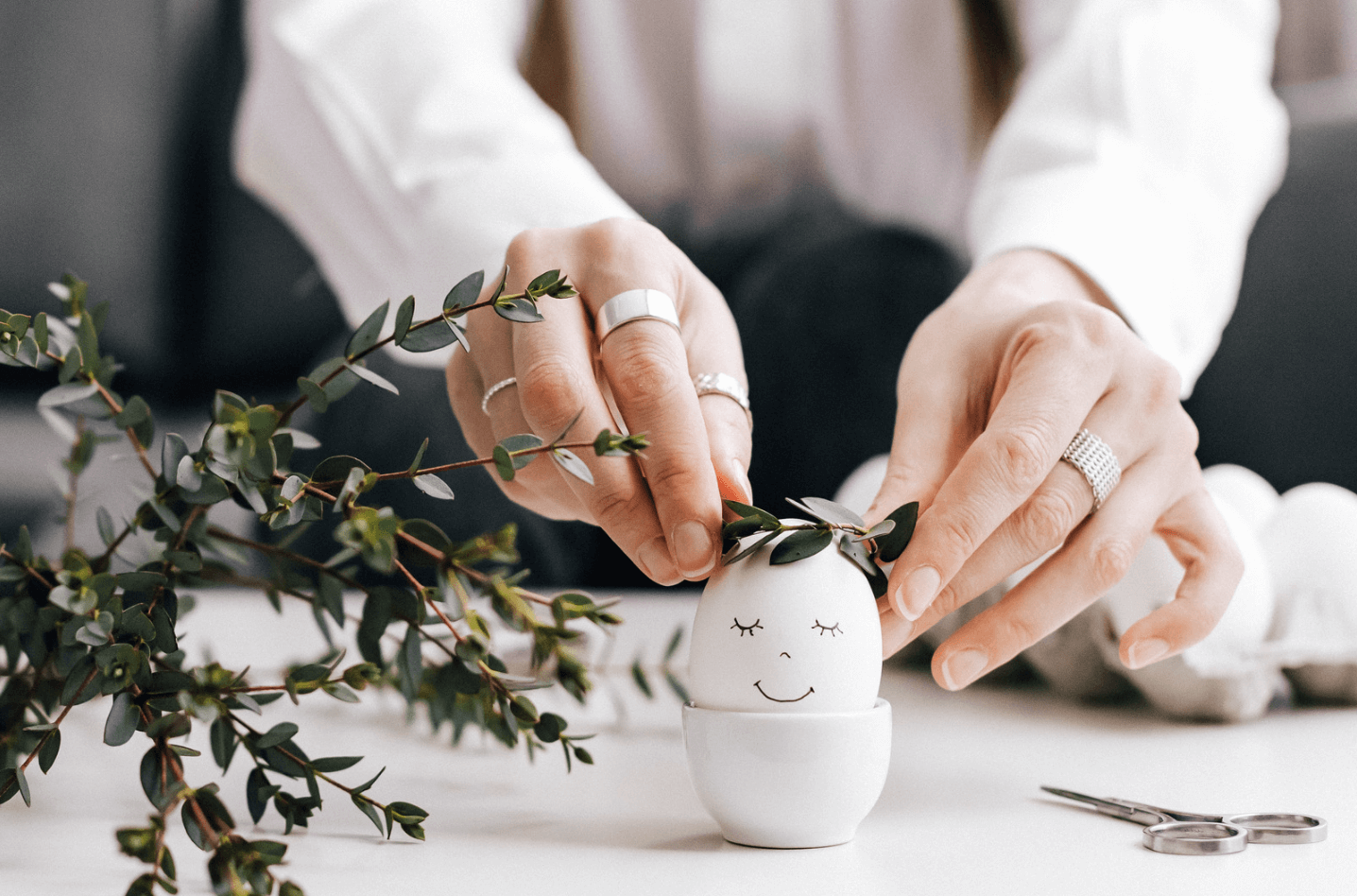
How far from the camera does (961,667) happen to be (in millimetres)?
505

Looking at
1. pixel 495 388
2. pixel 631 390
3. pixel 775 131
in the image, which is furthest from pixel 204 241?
pixel 631 390

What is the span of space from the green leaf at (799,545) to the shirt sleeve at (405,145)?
36 centimetres

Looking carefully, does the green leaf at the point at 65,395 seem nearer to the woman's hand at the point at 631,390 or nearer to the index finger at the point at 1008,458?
the woman's hand at the point at 631,390

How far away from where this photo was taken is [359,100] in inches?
38.4

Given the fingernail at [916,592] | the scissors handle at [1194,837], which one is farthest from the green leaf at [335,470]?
the scissors handle at [1194,837]

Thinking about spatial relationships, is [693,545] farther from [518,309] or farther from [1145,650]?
[1145,650]

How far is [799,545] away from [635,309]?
15cm

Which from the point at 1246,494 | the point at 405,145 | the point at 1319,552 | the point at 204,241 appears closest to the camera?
the point at 1319,552

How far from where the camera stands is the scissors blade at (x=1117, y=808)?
1.46ft

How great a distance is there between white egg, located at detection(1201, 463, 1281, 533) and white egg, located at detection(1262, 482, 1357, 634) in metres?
0.03

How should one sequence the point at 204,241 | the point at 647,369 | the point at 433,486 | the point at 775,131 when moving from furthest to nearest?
1. the point at 204,241
2. the point at 775,131
3. the point at 647,369
4. the point at 433,486

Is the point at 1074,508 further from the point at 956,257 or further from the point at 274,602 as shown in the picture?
the point at 956,257

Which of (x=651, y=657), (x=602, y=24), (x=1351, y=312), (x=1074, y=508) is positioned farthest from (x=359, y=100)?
(x=1351, y=312)

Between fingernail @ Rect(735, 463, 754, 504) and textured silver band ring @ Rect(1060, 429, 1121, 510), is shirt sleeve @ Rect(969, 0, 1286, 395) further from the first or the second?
fingernail @ Rect(735, 463, 754, 504)
